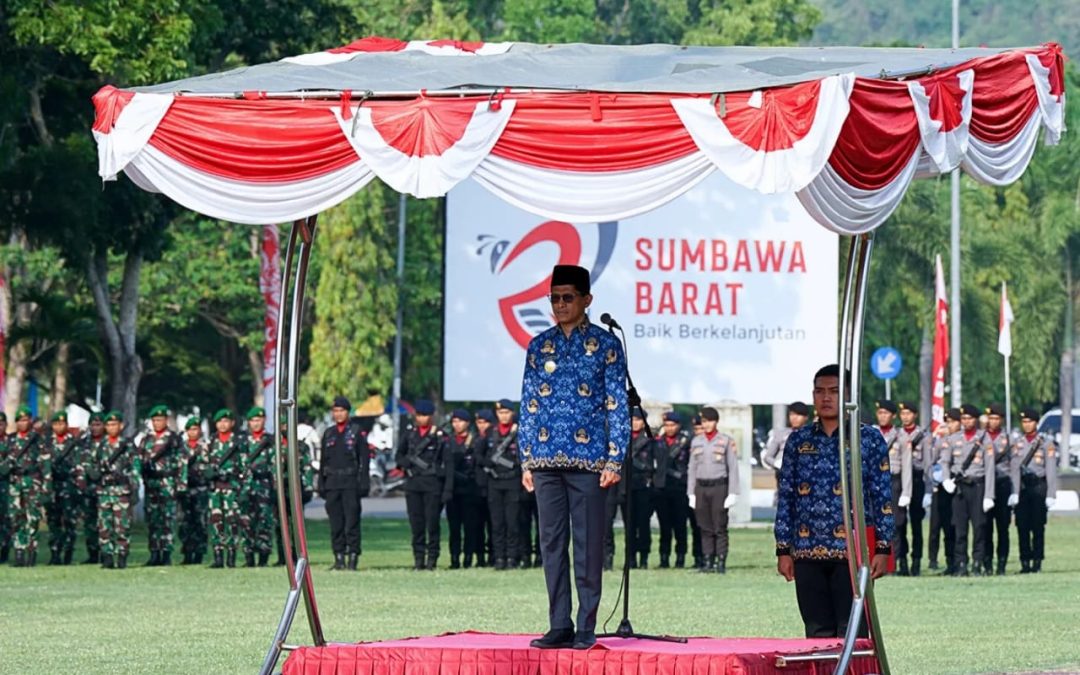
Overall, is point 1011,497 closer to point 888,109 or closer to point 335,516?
point 335,516

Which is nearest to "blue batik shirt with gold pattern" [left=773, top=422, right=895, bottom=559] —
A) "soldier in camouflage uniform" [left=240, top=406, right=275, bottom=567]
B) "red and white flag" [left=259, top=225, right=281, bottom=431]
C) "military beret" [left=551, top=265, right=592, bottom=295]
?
"military beret" [left=551, top=265, right=592, bottom=295]

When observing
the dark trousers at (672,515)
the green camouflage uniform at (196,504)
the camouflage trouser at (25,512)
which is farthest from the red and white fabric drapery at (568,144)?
the dark trousers at (672,515)

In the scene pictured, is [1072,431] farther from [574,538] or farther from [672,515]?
[574,538]

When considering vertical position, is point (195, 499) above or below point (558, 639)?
above

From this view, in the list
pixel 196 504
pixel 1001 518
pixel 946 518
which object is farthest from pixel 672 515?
pixel 196 504

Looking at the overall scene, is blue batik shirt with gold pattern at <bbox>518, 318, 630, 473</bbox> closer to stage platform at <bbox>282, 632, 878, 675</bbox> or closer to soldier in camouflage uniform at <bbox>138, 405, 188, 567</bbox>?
stage platform at <bbox>282, 632, 878, 675</bbox>

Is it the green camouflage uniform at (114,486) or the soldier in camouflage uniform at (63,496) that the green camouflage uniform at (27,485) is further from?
the green camouflage uniform at (114,486)

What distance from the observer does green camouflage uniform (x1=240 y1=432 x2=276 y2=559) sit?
24156 mm

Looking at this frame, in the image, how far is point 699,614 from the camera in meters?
17.8

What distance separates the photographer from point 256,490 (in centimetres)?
2425

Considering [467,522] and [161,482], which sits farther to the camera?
[467,522]

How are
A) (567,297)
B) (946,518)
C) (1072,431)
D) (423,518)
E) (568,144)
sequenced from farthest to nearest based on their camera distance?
(1072,431)
(423,518)
(946,518)
(567,297)
(568,144)

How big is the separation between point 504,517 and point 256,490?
2591mm

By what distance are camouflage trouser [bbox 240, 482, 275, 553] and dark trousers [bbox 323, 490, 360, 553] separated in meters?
0.78
